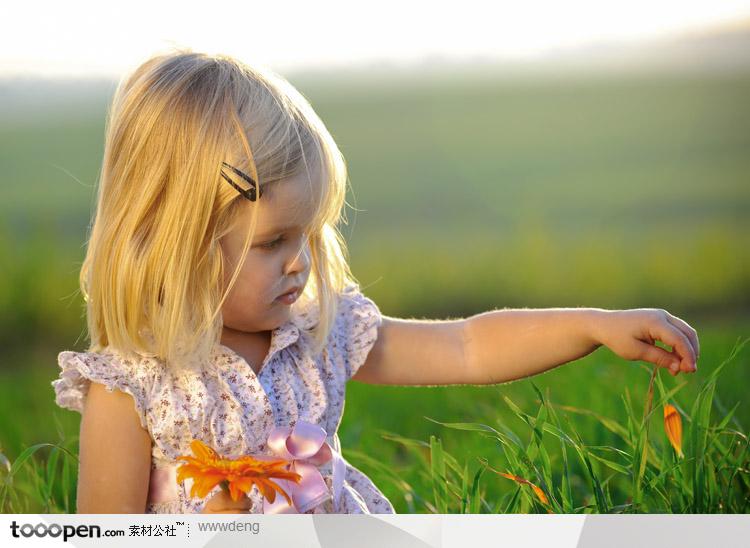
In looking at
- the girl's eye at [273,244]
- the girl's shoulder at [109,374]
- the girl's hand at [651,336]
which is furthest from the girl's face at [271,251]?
the girl's hand at [651,336]

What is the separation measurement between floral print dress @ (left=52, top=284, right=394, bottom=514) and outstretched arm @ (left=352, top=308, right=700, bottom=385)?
4.1 inches

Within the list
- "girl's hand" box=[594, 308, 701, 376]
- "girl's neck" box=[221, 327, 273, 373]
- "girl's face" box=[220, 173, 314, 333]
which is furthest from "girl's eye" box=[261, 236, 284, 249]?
"girl's hand" box=[594, 308, 701, 376]

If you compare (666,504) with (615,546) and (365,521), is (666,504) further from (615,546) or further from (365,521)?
(365,521)

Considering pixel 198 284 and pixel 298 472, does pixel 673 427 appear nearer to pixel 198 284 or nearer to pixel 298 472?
pixel 298 472

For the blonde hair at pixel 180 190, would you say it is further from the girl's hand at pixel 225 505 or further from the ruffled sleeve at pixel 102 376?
the girl's hand at pixel 225 505

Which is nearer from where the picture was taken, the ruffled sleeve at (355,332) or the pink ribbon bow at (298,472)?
the pink ribbon bow at (298,472)

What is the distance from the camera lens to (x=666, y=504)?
122 cm

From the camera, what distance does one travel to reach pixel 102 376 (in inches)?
46.1

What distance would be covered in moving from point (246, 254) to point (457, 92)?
153 cm

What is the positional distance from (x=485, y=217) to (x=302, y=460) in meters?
1.65

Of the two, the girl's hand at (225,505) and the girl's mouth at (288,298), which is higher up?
the girl's mouth at (288,298)

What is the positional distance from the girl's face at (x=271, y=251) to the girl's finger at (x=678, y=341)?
1.34 feet

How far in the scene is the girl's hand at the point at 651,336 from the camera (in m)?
1.15

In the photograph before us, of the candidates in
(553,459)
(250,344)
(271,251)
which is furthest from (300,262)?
(553,459)
